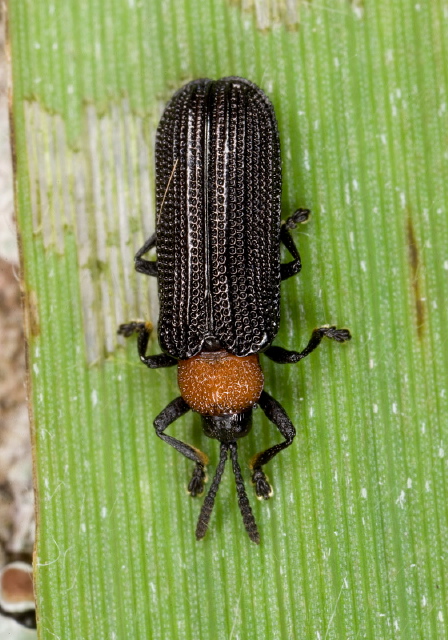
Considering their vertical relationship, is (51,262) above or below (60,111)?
below

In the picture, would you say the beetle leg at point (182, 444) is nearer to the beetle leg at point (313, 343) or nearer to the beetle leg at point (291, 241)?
the beetle leg at point (313, 343)

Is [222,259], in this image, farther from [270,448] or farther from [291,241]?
[270,448]

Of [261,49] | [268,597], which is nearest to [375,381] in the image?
[268,597]

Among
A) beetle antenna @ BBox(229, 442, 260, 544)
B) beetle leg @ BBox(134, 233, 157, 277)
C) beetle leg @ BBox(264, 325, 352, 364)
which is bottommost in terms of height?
beetle antenna @ BBox(229, 442, 260, 544)

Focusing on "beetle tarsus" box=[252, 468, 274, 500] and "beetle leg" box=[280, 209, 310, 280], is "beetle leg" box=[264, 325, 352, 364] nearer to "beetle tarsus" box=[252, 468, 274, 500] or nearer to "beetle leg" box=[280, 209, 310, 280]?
"beetle leg" box=[280, 209, 310, 280]

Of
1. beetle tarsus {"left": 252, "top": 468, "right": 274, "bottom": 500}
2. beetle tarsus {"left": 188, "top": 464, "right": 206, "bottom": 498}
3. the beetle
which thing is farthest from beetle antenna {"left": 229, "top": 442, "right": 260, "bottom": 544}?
beetle tarsus {"left": 188, "top": 464, "right": 206, "bottom": 498}

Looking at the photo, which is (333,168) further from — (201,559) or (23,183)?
(201,559)

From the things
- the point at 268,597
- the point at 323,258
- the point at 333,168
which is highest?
the point at 333,168
